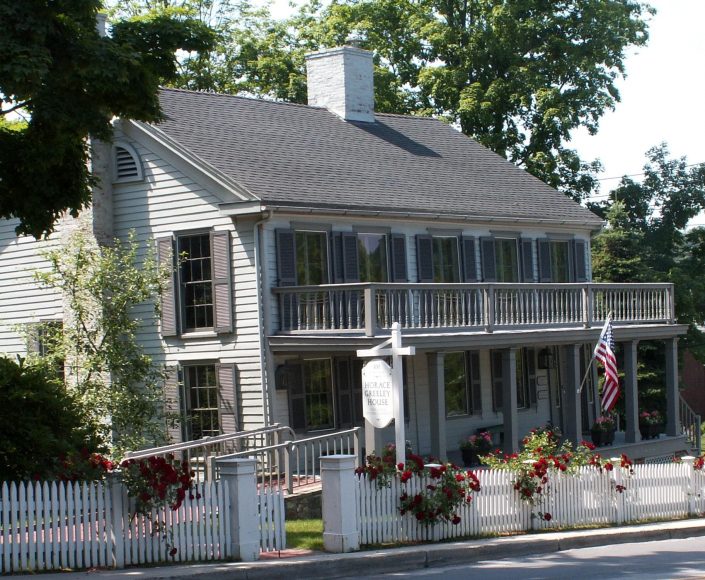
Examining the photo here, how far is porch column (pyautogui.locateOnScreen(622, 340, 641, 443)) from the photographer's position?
97.3 ft

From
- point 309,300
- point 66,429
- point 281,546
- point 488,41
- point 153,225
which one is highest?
point 488,41

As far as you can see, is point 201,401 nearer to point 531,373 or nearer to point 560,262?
point 531,373

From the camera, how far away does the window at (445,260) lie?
28328 mm

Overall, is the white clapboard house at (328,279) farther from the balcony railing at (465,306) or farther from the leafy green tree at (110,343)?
the leafy green tree at (110,343)

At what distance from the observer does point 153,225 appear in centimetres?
2605

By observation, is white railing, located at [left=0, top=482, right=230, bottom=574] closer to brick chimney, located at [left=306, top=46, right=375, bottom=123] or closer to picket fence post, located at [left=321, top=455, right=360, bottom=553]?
picket fence post, located at [left=321, top=455, right=360, bottom=553]

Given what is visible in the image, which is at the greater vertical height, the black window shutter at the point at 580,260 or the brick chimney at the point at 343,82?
the brick chimney at the point at 343,82

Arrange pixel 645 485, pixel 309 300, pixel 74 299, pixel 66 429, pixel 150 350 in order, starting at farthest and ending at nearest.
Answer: pixel 150 350, pixel 309 300, pixel 74 299, pixel 645 485, pixel 66 429

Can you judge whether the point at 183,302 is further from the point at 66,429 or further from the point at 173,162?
the point at 66,429

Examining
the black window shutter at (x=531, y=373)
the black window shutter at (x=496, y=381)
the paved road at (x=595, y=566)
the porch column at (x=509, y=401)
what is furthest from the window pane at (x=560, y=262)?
the paved road at (x=595, y=566)

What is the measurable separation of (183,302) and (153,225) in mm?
1718

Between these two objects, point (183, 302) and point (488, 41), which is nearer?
point (183, 302)

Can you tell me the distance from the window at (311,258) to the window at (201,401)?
2.61 metres

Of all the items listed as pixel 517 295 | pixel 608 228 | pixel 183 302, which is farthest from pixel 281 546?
pixel 608 228
